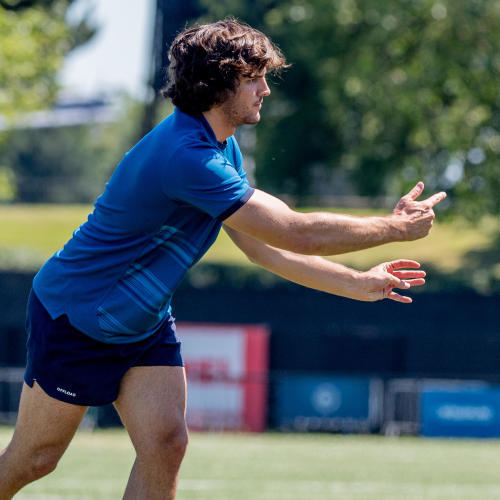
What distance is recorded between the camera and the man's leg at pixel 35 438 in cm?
387

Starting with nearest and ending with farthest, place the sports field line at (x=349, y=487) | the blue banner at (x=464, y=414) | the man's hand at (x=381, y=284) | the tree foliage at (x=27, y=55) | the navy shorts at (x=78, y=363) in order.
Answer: the navy shorts at (x=78, y=363), the man's hand at (x=381, y=284), the sports field line at (x=349, y=487), the blue banner at (x=464, y=414), the tree foliage at (x=27, y=55)

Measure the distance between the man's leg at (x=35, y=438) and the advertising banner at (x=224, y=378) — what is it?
14.5 metres

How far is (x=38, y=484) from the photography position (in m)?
8.04

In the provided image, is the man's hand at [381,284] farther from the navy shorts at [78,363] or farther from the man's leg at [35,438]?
the man's leg at [35,438]

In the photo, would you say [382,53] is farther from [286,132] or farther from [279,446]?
[279,446]

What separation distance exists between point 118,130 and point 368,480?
7741 cm

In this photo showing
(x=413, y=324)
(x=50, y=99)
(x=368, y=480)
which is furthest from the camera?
(x=50, y=99)

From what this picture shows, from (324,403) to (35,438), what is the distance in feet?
50.6

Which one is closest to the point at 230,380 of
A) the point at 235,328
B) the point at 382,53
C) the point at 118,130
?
the point at 235,328

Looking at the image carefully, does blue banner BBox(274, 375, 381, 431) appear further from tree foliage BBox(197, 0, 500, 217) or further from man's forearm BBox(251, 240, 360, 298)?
man's forearm BBox(251, 240, 360, 298)

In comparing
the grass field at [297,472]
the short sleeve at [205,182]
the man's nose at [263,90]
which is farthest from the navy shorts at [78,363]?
the grass field at [297,472]

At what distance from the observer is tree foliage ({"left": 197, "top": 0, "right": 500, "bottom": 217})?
22797mm

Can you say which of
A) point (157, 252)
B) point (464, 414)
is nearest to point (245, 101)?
point (157, 252)

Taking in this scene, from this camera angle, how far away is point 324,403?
19.0 meters
